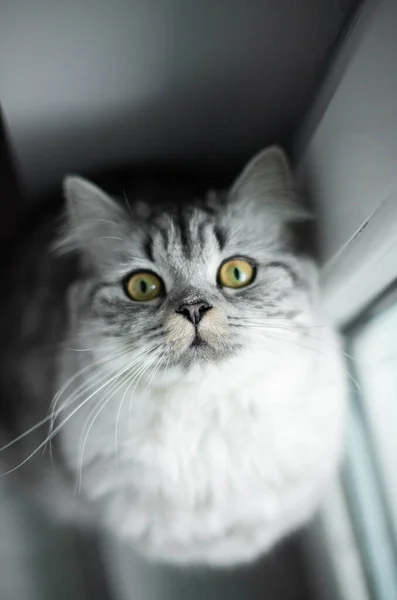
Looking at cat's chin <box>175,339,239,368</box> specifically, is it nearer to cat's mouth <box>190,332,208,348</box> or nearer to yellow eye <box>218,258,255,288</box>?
cat's mouth <box>190,332,208,348</box>

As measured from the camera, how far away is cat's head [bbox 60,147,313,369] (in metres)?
0.93

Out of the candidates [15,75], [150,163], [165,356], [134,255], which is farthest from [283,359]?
[15,75]

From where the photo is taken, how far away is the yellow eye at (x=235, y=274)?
1002mm

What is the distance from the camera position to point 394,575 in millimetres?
1043

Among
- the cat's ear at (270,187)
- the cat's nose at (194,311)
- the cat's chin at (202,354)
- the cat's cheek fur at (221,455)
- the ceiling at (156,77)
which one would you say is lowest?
the cat's cheek fur at (221,455)

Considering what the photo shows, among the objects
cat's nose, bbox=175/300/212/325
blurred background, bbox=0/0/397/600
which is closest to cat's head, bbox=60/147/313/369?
cat's nose, bbox=175/300/212/325

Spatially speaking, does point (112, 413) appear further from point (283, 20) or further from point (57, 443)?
point (283, 20)

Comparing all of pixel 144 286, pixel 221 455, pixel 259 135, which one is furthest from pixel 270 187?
pixel 221 455

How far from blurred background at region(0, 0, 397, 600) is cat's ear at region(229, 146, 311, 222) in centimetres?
5

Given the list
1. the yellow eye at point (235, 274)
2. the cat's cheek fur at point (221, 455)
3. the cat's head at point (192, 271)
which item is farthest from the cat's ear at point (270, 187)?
the cat's cheek fur at point (221, 455)

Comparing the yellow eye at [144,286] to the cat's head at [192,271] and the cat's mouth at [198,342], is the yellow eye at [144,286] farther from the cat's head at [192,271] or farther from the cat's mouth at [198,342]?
the cat's mouth at [198,342]

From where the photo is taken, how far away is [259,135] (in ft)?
4.02

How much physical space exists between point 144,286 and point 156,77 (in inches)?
17.0

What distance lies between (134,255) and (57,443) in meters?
0.42
